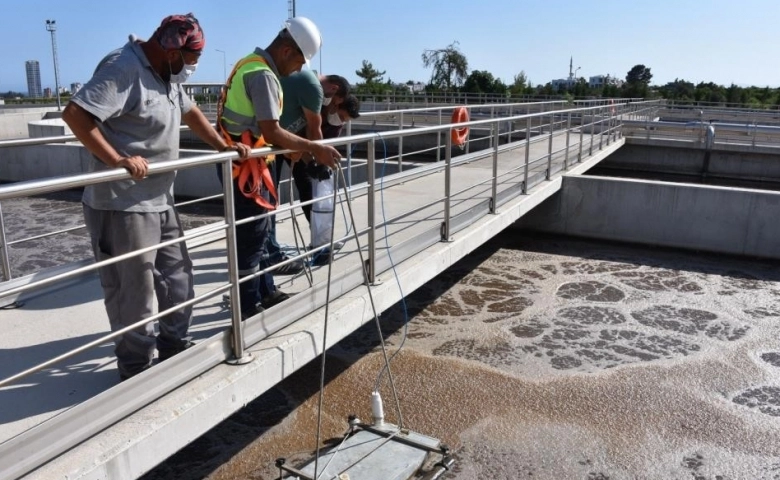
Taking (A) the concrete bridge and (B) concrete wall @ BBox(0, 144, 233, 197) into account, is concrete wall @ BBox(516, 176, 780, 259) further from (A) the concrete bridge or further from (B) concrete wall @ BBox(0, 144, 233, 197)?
(B) concrete wall @ BBox(0, 144, 233, 197)

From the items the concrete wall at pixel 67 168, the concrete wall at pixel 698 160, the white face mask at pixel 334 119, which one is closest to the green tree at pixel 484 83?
the concrete wall at pixel 698 160

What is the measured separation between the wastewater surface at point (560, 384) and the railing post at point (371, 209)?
38.3 inches

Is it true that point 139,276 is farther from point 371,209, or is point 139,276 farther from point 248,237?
point 371,209

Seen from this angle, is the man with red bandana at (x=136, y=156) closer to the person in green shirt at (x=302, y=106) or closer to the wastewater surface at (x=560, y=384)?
the person in green shirt at (x=302, y=106)

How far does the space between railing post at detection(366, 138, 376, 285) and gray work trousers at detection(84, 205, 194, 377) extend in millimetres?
1403

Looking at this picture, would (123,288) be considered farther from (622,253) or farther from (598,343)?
(622,253)

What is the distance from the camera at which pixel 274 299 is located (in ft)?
13.3

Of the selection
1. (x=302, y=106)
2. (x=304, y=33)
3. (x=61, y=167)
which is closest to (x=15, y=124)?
(x=61, y=167)

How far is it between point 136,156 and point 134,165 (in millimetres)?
194

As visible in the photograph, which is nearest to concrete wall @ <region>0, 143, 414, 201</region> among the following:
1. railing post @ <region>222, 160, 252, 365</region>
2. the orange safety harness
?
the orange safety harness

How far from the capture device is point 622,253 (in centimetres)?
911

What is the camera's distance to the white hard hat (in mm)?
3520

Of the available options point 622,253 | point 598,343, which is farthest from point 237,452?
point 622,253

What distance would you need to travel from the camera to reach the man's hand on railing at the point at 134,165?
2.52 metres
